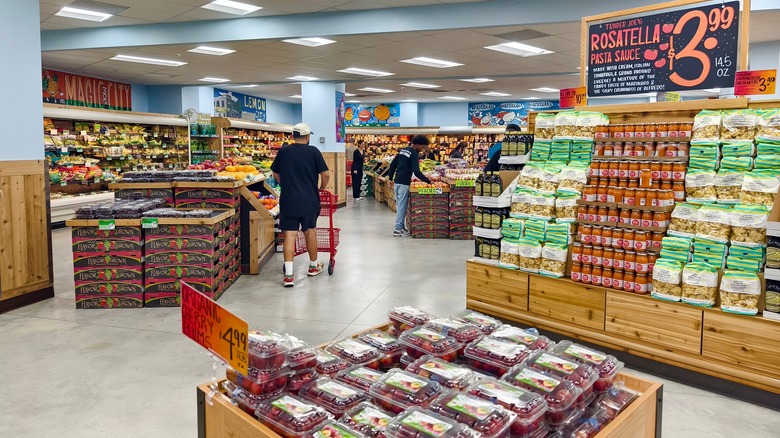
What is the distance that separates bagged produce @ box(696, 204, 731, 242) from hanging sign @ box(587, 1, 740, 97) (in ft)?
2.87

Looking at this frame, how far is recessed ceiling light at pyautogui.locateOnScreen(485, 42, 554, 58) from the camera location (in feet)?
35.1

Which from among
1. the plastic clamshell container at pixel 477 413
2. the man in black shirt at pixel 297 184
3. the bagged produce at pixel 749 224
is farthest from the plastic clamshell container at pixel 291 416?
the man in black shirt at pixel 297 184

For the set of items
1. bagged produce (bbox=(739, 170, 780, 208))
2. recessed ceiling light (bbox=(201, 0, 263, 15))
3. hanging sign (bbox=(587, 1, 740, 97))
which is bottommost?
bagged produce (bbox=(739, 170, 780, 208))

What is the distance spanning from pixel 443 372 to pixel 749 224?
251 centimetres

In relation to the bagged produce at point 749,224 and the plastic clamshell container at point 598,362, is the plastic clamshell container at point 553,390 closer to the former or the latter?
the plastic clamshell container at point 598,362

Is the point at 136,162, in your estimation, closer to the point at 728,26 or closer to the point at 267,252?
the point at 267,252

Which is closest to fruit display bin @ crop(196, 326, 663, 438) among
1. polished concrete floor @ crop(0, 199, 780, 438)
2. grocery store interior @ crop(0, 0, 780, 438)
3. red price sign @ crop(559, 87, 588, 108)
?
grocery store interior @ crop(0, 0, 780, 438)

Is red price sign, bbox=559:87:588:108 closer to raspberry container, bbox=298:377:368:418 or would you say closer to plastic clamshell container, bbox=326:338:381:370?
plastic clamshell container, bbox=326:338:381:370

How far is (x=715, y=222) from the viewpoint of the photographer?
353 centimetres

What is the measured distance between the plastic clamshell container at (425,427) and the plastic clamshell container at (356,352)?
474 mm

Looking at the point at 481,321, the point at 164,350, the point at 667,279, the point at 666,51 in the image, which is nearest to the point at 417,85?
the point at 666,51

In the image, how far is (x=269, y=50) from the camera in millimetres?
10688

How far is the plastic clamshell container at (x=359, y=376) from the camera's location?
1.89 m

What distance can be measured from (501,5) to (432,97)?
44.9ft
